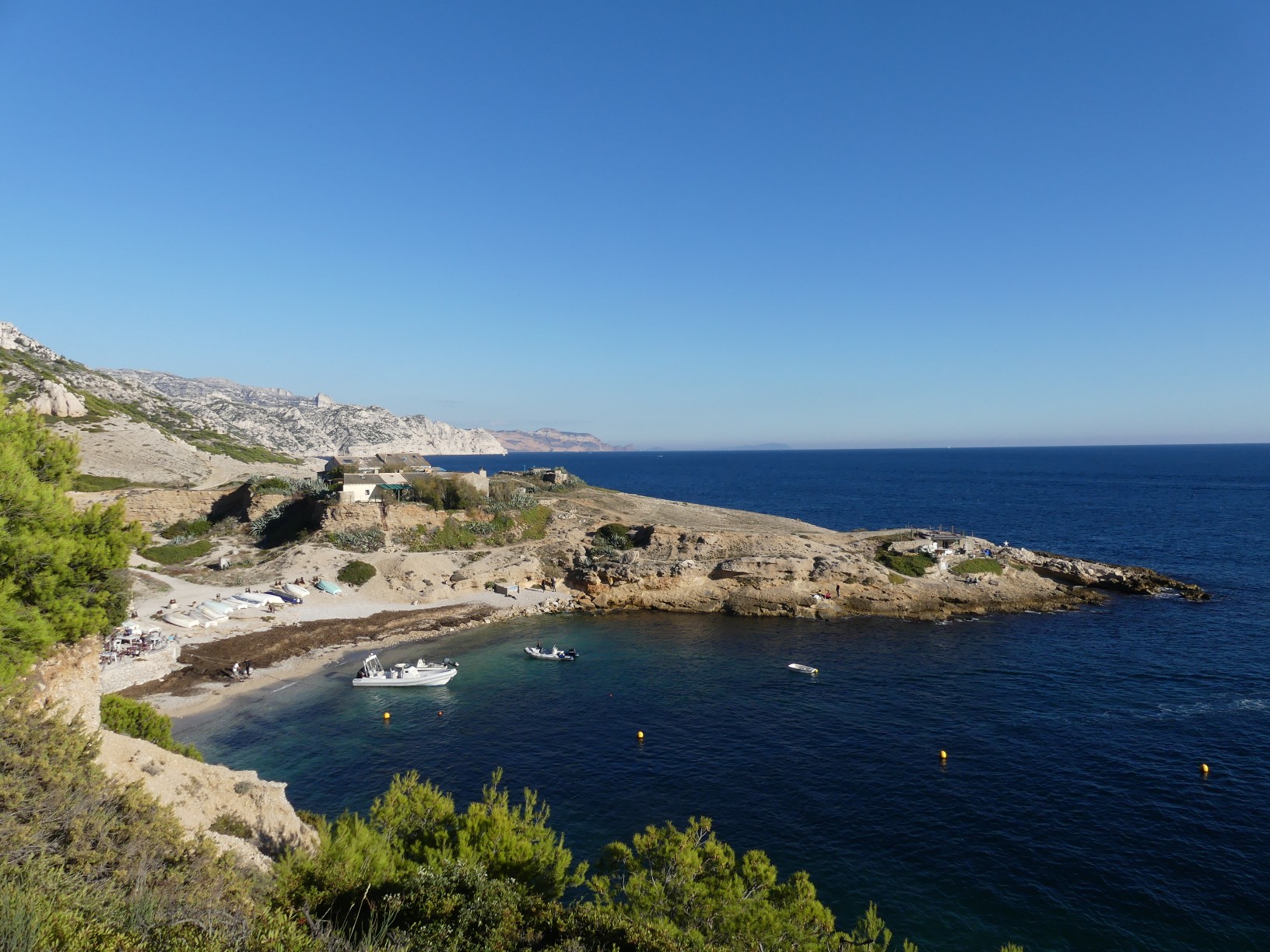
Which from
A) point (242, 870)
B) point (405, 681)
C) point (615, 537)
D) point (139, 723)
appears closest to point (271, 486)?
point (615, 537)

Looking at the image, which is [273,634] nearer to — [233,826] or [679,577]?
[233,826]

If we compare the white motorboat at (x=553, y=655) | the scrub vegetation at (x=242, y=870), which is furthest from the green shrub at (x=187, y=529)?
the scrub vegetation at (x=242, y=870)

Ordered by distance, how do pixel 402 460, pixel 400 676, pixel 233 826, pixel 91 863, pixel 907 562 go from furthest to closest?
pixel 402 460, pixel 907 562, pixel 400 676, pixel 233 826, pixel 91 863

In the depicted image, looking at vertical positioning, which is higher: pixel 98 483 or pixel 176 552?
pixel 98 483

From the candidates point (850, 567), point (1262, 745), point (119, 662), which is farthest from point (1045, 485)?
point (119, 662)

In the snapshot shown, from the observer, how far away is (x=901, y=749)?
30922 millimetres

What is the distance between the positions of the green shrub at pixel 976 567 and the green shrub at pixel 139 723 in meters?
61.6

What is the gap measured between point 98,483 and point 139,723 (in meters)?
68.9

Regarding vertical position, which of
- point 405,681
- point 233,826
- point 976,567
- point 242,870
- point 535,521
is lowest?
point 405,681

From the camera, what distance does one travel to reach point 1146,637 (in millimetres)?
46406

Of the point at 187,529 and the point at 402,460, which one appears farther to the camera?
the point at 402,460

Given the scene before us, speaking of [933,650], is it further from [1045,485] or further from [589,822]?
[1045,485]

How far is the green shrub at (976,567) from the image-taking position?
61.0 meters

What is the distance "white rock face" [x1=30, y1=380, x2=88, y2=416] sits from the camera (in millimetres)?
87312
